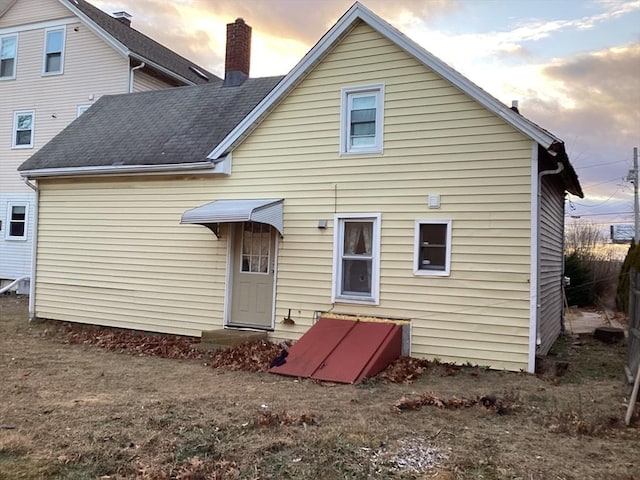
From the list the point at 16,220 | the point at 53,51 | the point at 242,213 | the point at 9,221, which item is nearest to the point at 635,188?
the point at 242,213

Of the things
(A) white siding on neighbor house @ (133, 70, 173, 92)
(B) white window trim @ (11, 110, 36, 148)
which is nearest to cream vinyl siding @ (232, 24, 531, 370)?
(A) white siding on neighbor house @ (133, 70, 173, 92)

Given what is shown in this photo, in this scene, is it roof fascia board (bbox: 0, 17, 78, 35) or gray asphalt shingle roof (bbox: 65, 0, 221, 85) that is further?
roof fascia board (bbox: 0, 17, 78, 35)

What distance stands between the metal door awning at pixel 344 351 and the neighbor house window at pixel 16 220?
15880 mm

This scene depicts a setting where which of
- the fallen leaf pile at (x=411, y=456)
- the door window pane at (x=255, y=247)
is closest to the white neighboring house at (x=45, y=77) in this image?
the door window pane at (x=255, y=247)

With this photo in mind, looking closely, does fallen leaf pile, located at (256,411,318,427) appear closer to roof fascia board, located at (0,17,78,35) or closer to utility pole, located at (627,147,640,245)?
roof fascia board, located at (0,17,78,35)

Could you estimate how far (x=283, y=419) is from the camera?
221 inches

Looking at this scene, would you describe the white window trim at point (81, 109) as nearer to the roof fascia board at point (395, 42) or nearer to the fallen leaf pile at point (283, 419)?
the roof fascia board at point (395, 42)

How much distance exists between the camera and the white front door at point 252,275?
33.9 feet

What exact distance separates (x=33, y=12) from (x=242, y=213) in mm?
17521

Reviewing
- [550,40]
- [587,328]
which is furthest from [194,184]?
[587,328]

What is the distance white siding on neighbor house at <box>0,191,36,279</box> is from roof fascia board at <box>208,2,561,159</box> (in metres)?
12.9

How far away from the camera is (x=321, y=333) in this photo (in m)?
8.96

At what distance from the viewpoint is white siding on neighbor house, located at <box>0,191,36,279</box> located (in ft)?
64.8

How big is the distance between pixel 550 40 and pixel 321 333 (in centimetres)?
869
